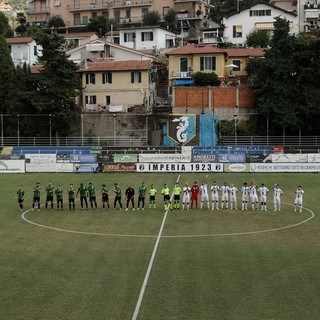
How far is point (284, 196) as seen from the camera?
133ft

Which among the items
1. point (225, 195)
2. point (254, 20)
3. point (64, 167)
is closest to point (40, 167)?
point (64, 167)

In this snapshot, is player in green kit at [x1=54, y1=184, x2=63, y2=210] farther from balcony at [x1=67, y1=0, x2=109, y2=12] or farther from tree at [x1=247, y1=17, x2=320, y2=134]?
balcony at [x1=67, y1=0, x2=109, y2=12]

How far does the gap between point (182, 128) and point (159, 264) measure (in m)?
51.2

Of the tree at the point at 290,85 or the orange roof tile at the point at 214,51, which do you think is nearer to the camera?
the tree at the point at 290,85

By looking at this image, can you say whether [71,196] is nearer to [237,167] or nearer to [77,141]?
[237,167]

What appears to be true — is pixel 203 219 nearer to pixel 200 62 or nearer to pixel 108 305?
pixel 108 305

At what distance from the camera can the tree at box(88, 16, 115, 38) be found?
115625 millimetres

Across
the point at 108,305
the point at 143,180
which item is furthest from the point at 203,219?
the point at 143,180

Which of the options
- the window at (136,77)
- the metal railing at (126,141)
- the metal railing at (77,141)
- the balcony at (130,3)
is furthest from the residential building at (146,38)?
the metal railing at (126,141)

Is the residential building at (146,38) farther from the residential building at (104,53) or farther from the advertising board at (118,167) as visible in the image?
the advertising board at (118,167)

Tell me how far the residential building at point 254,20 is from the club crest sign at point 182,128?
32586 millimetres

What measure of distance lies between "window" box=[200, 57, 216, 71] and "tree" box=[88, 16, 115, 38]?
38714 millimetres

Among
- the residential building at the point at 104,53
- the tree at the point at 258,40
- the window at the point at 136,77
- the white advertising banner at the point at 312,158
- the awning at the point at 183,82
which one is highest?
the tree at the point at 258,40

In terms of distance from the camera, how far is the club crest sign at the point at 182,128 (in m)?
71.6
